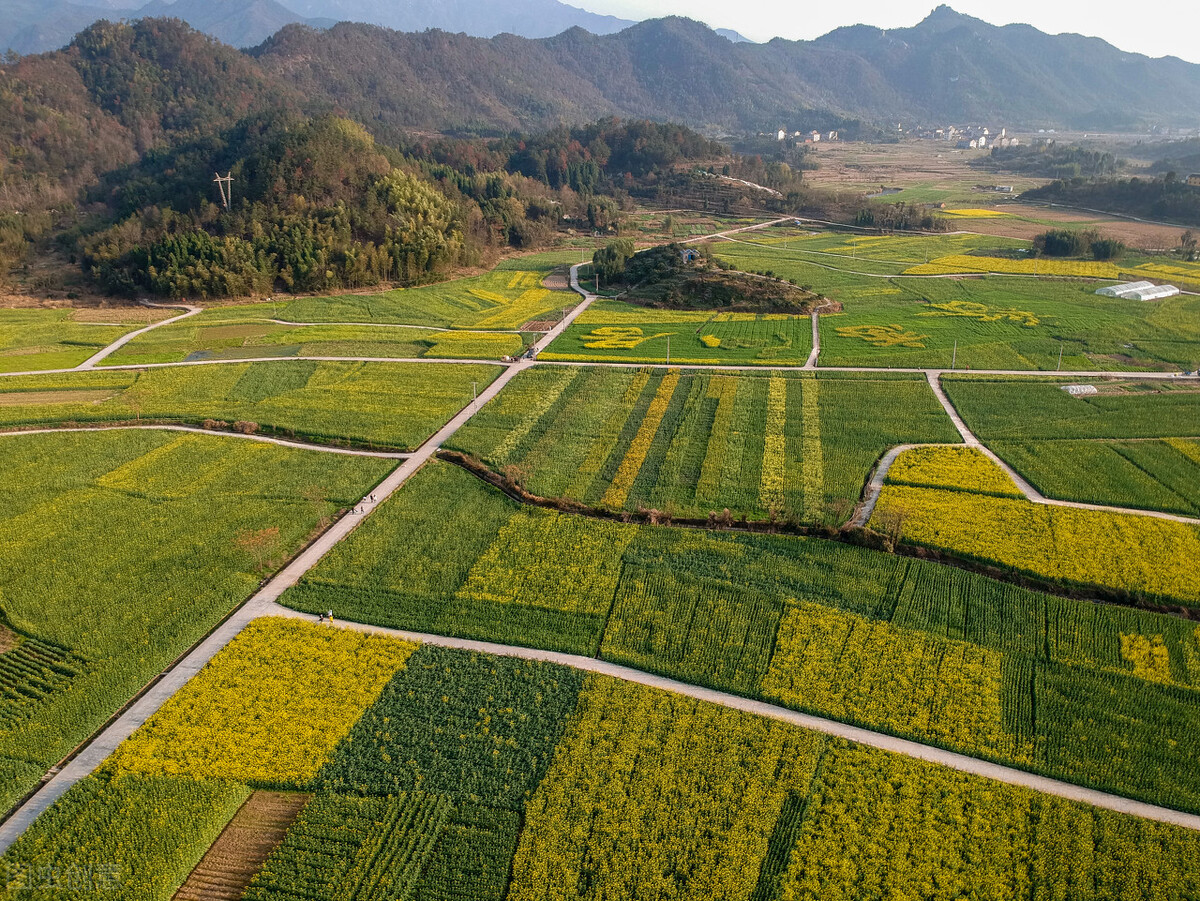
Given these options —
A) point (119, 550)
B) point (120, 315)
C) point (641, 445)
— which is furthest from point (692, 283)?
point (119, 550)

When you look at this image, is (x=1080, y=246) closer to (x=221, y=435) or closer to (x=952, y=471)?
(x=952, y=471)

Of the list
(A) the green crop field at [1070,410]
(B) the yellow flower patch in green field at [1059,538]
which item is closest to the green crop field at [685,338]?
(A) the green crop field at [1070,410]

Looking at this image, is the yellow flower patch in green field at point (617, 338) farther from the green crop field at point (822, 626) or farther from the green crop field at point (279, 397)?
the green crop field at point (822, 626)

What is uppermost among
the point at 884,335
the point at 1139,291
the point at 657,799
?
the point at 1139,291

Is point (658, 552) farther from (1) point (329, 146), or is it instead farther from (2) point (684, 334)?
(1) point (329, 146)

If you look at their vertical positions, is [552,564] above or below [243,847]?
above
